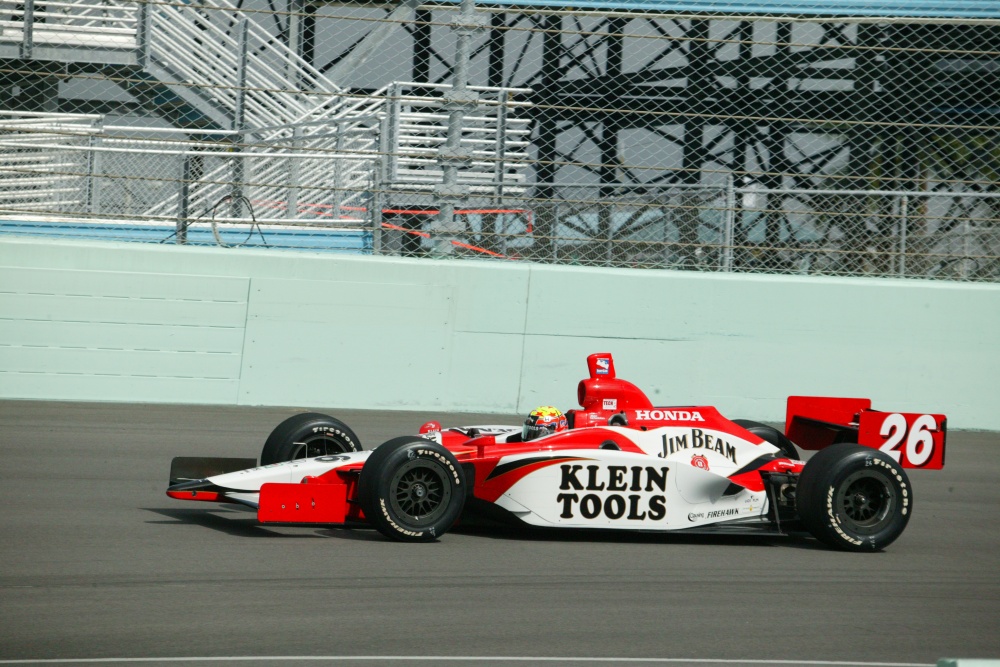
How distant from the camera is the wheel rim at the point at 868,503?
6.18 m

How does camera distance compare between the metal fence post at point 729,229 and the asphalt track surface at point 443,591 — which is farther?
the metal fence post at point 729,229

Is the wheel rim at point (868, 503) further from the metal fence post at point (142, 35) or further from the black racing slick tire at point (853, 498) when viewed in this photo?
the metal fence post at point (142, 35)

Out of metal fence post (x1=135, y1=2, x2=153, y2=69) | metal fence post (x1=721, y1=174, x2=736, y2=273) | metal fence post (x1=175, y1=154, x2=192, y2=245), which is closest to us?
metal fence post (x1=175, y1=154, x2=192, y2=245)

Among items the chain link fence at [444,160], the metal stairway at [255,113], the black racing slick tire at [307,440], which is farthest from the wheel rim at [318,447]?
the metal stairway at [255,113]

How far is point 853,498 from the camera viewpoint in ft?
20.4

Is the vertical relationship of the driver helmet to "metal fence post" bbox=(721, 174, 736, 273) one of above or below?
below

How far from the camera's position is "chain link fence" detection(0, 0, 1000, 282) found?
32.5 ft

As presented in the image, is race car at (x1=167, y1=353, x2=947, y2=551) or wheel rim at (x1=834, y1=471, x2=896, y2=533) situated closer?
race car at (x1=167, y1=353, x2=947, y2=551)

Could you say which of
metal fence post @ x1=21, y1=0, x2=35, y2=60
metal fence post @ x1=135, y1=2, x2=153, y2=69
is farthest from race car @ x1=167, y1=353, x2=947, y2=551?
metal fence post @ x1=21, y1=0, x2=35, y2=60

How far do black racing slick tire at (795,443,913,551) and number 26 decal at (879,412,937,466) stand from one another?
1.39ft

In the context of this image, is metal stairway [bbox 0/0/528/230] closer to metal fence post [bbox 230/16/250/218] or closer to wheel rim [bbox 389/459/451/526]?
metal fence post [bbox 230/16/250/218]

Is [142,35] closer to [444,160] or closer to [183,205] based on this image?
[183,205]

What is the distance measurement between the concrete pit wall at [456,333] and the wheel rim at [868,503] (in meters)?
4.00

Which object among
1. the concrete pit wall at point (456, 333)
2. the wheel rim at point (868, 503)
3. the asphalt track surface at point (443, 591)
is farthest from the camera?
the concrete pit wall at point (456, 333)
